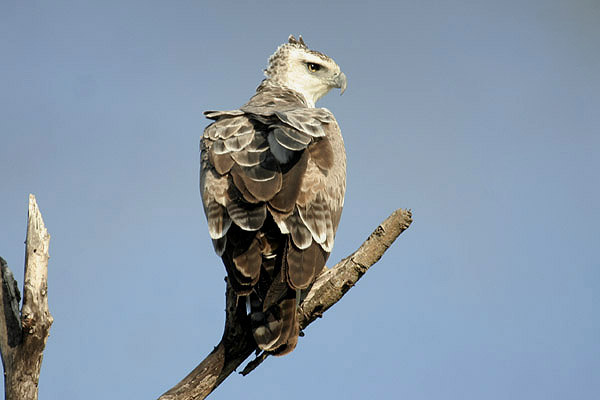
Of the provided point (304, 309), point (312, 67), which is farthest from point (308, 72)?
point (304, 309)

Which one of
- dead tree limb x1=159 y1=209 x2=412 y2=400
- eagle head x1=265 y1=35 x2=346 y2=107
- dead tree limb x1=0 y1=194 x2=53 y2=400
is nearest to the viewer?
dead tree limb x1=0 y1=194 x2=53 y2=400

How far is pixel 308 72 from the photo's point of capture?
9.62 metres

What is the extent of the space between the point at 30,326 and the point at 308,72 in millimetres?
5671

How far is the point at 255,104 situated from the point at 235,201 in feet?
8.89

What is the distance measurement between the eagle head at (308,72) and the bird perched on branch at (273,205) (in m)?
2.78

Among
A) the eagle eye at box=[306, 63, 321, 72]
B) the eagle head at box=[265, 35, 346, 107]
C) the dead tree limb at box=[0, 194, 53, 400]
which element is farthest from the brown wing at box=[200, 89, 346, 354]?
the eagle eye at box=[306, 63, 321, 72]

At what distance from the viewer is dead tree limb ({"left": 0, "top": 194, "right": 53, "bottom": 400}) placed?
5.40m

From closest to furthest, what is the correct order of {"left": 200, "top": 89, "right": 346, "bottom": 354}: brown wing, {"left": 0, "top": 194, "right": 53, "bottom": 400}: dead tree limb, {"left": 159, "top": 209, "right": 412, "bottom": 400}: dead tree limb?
{"left": 0, "top": 194, "right": 53, "bottom": 400}: dead tree limb
{"left": 200, "top": 89, "right": 346, "bottom": 354}: brown wing
{"left": 159, "top": 209, "right": 412, "bottom": 400}: dead tree limb

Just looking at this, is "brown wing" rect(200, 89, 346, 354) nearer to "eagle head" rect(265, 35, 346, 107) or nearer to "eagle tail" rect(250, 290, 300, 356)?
"eagle tail" rect(250, 290, 300, 356)

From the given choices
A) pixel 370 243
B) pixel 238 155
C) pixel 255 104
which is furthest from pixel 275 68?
pixel 370 243

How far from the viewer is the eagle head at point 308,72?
9562mm

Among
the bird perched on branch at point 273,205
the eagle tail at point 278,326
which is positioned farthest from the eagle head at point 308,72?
the eagle tail at point 278,326

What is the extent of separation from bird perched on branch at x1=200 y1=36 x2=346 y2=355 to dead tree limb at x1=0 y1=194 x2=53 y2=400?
58.8 inches

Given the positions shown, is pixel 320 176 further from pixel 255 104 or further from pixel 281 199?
pixel 255 104
